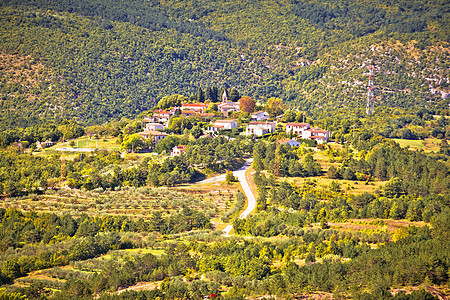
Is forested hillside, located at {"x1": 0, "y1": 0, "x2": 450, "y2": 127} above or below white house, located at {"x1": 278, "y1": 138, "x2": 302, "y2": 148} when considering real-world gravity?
above

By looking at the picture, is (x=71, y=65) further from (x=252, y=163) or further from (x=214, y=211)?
(x=214, y=211)

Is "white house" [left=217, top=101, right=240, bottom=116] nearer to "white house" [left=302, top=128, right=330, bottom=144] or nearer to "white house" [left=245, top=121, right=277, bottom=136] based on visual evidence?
"white house" [left=245, top=121, right=277, bottom=136]

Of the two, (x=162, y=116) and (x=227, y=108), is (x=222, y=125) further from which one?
(x=227, y=108)

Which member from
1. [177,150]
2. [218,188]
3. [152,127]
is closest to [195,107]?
[152,127]

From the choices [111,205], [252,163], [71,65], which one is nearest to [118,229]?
[111,205]

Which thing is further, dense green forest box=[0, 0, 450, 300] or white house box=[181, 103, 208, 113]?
white house box=[181, 103, 208, 113]

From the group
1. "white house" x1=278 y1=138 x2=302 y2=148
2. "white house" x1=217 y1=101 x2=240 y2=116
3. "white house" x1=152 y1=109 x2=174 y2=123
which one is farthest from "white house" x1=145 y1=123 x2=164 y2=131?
"white house" x1=278 y1=138 x2=302 y2=148
